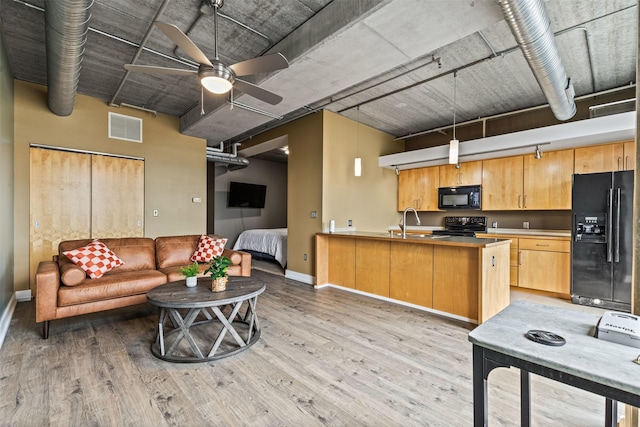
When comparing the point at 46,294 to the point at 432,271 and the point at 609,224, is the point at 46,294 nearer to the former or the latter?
the point at 432,271

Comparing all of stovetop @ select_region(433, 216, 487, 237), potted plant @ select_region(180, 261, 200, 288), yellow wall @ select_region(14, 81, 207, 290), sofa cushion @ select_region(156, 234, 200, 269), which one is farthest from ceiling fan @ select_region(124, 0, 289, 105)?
stovetop @ select_region(433, 216, 487, 237)

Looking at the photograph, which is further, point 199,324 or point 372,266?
point 372,266

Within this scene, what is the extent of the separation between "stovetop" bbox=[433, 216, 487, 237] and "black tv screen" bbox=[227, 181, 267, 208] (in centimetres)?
547

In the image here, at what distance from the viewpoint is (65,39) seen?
2.45m

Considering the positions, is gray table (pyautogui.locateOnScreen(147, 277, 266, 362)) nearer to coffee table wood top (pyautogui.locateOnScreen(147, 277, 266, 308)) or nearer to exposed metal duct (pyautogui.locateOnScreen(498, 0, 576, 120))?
coffee table wood top (pyautogui.locateOnScreen(147, 277, 266, 308))

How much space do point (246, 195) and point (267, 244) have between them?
9.33ft

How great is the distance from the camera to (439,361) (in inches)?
96.0

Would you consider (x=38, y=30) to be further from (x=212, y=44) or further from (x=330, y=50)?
(x=330, y=50)

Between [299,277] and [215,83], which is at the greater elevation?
[215,83]

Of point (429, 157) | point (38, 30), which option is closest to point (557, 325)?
point (429, 157)

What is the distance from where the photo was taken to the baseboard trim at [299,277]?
510 centimetres

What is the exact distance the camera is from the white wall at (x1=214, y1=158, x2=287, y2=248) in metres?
8.73

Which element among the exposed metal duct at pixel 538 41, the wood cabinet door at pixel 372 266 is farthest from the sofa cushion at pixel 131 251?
the exposed metal duct at pixel 538 41

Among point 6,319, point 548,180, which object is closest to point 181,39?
point 6,319
